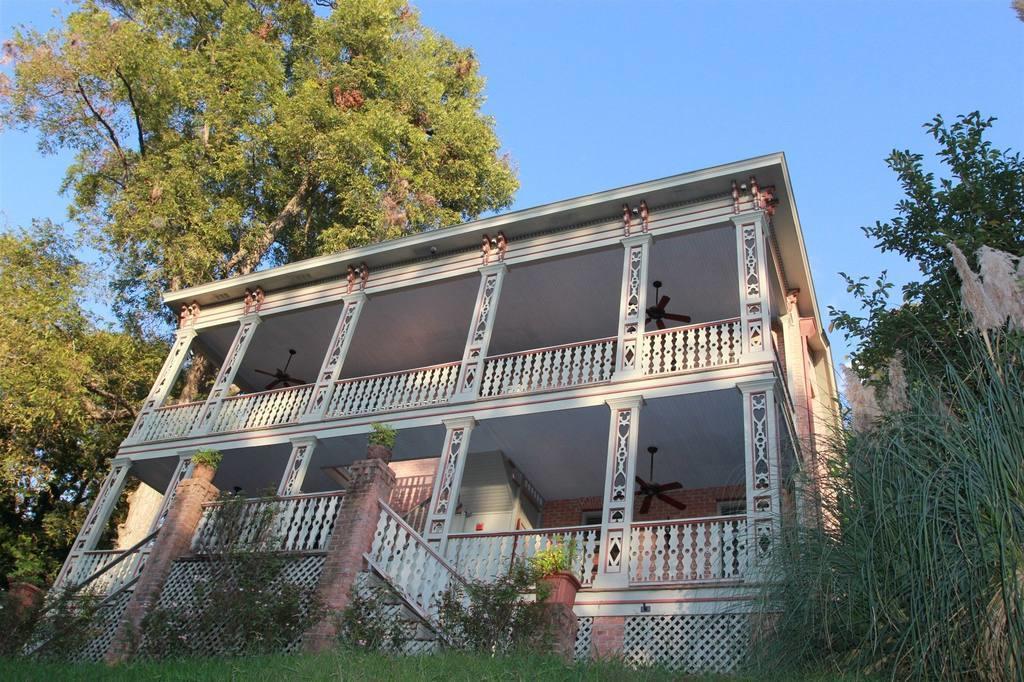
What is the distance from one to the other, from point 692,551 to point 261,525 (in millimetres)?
5687

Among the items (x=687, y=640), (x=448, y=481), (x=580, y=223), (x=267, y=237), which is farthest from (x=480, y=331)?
(x=267, y=237)

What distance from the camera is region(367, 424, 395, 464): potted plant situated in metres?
11.0

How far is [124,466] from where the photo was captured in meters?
17.3

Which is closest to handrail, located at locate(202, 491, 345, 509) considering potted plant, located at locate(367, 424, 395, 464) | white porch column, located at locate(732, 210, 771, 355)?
potted plant, located at locate(367, 424, 395, 464)

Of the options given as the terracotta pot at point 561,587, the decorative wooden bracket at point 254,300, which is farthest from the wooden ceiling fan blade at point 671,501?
the decorative wooden bracket at point 254,300

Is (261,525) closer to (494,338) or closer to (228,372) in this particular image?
(228,372)

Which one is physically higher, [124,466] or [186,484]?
[124,466]

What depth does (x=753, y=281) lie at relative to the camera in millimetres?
13414

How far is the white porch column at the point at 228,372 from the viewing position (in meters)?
17.1

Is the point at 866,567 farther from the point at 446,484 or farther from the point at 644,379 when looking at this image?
the point at 446,484

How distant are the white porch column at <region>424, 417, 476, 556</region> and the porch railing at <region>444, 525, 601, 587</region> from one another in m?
0.25

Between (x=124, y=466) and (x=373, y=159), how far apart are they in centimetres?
1179

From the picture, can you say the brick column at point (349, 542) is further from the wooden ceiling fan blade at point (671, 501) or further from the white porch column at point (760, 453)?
the wooden ceiling fan blade at point (671, 501)

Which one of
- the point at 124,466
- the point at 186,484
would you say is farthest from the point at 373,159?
the point at 186,484
